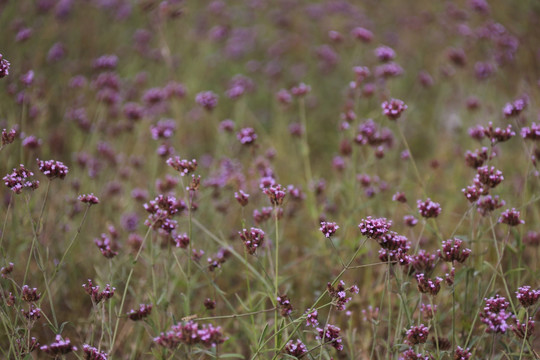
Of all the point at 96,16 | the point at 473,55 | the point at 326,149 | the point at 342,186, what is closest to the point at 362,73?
the point at 342,186

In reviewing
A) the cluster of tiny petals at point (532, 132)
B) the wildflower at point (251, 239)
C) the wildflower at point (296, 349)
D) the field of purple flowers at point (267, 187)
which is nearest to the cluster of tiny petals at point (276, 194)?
the field of purple flowers at point (267, 187)

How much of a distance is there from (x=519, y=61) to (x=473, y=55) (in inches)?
43.6

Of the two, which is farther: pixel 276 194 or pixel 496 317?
pixel 276 194

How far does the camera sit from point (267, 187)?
→ 226 cm

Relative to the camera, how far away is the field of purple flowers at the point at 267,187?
1938mm

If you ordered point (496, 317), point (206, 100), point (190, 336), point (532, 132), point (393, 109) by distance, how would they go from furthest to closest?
point (206, 100), point (393, 109), point (532, 132), point (496, 317), point (190, 336)

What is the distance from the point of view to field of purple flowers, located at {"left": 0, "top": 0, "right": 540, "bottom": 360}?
6.36ft

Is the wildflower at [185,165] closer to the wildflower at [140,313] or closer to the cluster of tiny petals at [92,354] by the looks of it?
the wildflower at [140,313]

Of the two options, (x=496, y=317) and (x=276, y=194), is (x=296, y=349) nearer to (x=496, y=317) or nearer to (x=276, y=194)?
(x=276, y=194)

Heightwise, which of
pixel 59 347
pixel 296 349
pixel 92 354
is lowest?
pixel 296 349

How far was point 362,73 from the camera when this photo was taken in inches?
126

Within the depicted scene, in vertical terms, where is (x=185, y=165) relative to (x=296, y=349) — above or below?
above

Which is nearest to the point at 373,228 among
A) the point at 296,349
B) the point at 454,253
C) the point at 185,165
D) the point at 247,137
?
the point at 454,253

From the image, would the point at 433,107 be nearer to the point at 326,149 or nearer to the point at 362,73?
the point at 326,149
